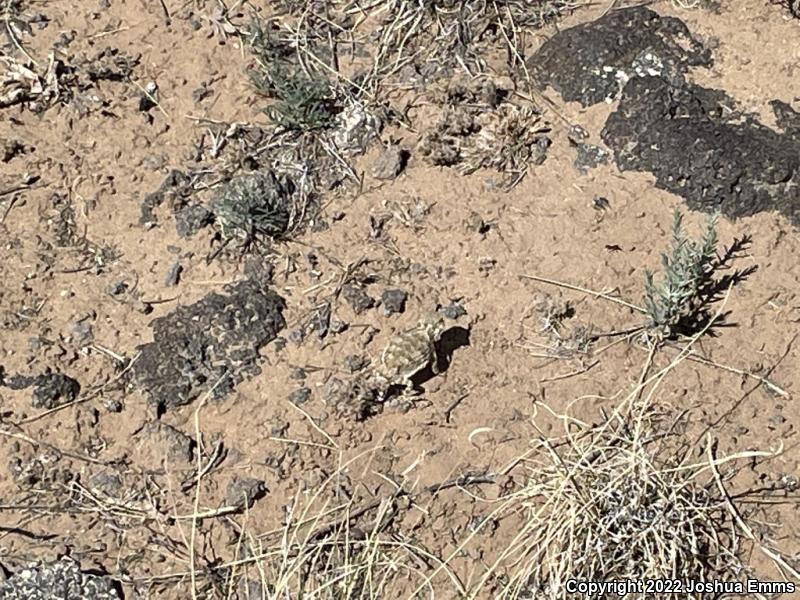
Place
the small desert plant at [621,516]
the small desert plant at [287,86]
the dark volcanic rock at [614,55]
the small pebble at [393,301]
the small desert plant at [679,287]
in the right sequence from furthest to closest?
the dark volcanic rock at [614,55] < the small desert plant at [287,86] < the small pebble at [393,301] < the small desert plant at [679,287] < the small desert plant at [621,516]

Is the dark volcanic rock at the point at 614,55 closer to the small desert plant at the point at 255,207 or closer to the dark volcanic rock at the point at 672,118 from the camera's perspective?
the dark volcanic rock at the point at 672,118

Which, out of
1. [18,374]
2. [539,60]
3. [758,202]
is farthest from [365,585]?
[539,60]

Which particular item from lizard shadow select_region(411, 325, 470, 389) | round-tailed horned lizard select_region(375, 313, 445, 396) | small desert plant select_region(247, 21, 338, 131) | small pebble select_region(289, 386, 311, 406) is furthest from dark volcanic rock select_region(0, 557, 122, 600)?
small desert plant select_region(247, 21, 338, 131)

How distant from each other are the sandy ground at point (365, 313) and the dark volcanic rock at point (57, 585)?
0.07 metres

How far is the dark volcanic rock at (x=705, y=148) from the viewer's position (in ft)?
13.4

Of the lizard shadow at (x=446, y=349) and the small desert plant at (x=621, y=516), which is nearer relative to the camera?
the small desert plant at (x=621, y=516)

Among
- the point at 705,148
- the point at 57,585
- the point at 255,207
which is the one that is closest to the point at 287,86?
the point at 255,207

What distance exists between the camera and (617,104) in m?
4.37

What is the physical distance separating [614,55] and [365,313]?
5.51 ft

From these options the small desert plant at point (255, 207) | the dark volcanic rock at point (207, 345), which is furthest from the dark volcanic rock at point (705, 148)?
the dark volcanic rock at point (207, 345)

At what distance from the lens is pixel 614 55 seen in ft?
14.6

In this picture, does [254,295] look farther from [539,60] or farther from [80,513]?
[539,60]

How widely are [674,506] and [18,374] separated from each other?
2401mm

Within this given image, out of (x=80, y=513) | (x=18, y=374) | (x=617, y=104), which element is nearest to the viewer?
(x=80, y=513)
